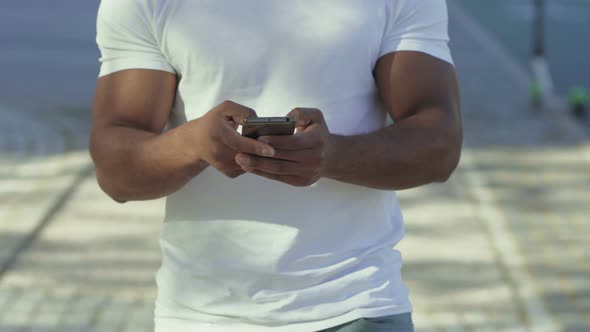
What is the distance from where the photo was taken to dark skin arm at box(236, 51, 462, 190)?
2301 millimetres

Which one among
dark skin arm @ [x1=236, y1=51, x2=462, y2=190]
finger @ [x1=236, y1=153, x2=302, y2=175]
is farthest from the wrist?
finger @ [x1=236, y1=153, x2=302, y2=175]

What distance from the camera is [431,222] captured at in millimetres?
6660

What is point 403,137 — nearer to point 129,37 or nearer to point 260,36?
point 260,36

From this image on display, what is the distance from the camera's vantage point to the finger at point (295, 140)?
215cm

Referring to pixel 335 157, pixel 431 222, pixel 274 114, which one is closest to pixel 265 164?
pixel 335 157

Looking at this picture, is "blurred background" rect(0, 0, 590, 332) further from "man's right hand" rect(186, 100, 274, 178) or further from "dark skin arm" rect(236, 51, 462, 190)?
"man's right hand" rect(186, 100, 274, 178)

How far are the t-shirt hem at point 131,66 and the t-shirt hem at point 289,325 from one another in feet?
1.77

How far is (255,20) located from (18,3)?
1275cm

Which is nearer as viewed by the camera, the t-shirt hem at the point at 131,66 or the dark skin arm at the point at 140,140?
the dark skin arm at the point at 140,140

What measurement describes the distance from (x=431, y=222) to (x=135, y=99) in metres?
4.31

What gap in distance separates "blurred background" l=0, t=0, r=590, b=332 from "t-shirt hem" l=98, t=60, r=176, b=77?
9.05 ft

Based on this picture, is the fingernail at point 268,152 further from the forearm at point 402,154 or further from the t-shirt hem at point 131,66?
the t-shirt hem at point 131,66

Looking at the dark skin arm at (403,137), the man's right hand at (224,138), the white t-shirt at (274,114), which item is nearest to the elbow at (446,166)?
the dark skin arm at (403,137)

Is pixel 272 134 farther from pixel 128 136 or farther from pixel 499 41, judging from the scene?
pixel 499 41
